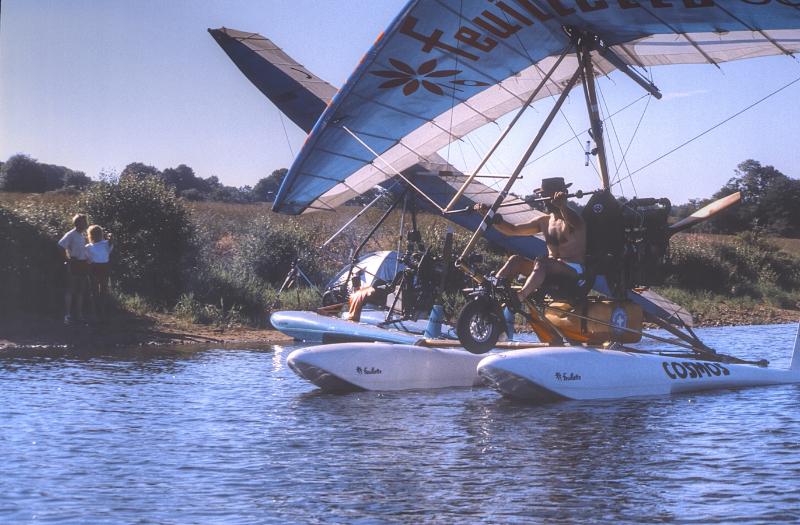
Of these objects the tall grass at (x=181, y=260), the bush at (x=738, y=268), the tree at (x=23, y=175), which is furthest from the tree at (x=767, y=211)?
the tree at (x=23, y=175)

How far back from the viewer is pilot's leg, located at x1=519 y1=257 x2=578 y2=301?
11188 mm

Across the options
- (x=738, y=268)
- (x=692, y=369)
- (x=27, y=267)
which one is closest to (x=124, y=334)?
(x=27, y=267)

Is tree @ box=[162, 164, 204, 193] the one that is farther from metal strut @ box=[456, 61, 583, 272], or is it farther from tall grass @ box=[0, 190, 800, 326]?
metal strut @ box=[456, 61, 583, 272]

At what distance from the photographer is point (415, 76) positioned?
13.5 m

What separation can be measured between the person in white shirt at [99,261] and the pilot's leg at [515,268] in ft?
28.5

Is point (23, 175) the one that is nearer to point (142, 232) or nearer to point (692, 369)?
point (142, 232)

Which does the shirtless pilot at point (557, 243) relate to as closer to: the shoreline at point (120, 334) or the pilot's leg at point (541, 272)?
the pilot's leg at point (541, 272)

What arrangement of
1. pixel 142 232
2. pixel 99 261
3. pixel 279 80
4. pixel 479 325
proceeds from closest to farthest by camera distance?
pixel 479 325 → pixel 99 261 → pixel 142 232 → pixel 279 80

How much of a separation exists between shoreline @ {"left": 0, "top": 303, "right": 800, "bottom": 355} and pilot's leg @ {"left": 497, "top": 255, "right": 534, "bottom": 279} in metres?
7.10

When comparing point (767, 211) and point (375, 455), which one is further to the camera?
point (767, 211)

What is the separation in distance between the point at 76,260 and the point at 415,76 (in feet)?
23.2

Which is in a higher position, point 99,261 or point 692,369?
point 99,261

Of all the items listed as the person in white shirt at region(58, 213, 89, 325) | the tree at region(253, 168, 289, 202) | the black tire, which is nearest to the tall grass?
the person in white shirt at region(58, 213, 89, 325)

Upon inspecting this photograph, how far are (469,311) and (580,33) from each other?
167 inches
